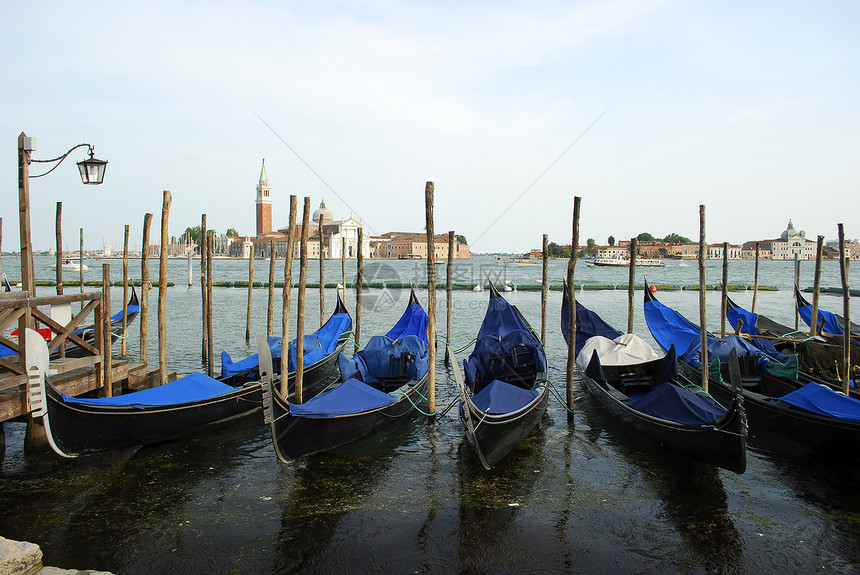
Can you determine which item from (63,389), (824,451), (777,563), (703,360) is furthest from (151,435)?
(824,451)

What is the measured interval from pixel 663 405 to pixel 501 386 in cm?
145

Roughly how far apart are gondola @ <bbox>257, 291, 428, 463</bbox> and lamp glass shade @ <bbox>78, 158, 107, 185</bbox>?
7.83ft

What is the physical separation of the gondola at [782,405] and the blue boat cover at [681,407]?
0.56m

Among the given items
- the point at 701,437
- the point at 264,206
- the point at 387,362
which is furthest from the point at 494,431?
the point at 264,206

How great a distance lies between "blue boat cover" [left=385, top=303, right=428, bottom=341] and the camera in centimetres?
836

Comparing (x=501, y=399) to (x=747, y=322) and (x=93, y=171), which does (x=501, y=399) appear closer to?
(x=93, y=171)

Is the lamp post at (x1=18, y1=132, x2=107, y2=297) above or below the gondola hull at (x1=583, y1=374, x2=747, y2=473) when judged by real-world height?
above

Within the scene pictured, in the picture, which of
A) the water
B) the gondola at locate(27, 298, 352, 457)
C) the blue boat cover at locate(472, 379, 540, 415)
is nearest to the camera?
the water

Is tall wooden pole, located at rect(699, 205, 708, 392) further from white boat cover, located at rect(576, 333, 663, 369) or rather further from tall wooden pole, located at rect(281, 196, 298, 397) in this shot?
tall wooden pole, located at rect(281, 196, 298, 397)

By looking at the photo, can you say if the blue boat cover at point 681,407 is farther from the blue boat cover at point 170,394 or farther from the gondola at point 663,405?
the blue boat cover at point 170,394

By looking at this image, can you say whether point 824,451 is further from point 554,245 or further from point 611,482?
point 554,245

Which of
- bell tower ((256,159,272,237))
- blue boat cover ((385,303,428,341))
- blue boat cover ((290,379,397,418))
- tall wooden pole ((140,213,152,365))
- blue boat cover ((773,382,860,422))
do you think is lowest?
blue boat cover ((290,379,397,418))

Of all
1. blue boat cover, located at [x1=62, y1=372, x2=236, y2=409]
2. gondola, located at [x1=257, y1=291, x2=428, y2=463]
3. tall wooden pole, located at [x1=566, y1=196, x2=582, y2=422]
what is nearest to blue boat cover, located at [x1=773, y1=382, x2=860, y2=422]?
tall wooden pole, located at [x1=566, y1=196, x2=582, y2=422]

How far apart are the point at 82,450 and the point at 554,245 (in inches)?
3752
